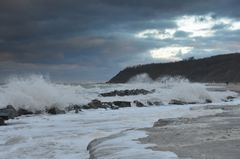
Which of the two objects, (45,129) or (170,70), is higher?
(170,70)

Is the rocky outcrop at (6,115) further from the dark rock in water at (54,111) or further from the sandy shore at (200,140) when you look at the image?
the sandy shore at (200,140)

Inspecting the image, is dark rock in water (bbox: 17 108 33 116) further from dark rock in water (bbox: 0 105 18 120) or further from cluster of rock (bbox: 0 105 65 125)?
dark rock in water (bbox: 0 105 18 120)

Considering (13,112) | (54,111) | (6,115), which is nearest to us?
(6,115)

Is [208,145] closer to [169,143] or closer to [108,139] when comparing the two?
[169,143]

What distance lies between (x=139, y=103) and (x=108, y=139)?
18.9 metres

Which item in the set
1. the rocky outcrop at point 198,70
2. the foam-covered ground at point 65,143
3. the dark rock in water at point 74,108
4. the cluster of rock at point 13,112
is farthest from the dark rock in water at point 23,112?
the rocky outcrop at point 198,70

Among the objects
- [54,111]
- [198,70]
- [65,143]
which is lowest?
[65,143]

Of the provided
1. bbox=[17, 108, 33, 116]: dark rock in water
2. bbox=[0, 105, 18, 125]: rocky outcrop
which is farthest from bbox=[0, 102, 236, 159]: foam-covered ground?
bbox=[17, 108, 33, 116]: dark rock in water

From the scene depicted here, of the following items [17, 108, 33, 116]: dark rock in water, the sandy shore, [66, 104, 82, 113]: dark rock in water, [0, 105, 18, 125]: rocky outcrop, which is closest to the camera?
the sandy shore

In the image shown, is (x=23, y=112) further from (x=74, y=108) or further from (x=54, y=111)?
(x=74, y=108)

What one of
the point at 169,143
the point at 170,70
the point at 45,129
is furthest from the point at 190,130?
the point at 170,70

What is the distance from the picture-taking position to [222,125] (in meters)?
14.0

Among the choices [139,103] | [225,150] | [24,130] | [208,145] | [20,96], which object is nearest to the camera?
[225,150]

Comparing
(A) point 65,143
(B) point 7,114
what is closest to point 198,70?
(B) point 7,114
